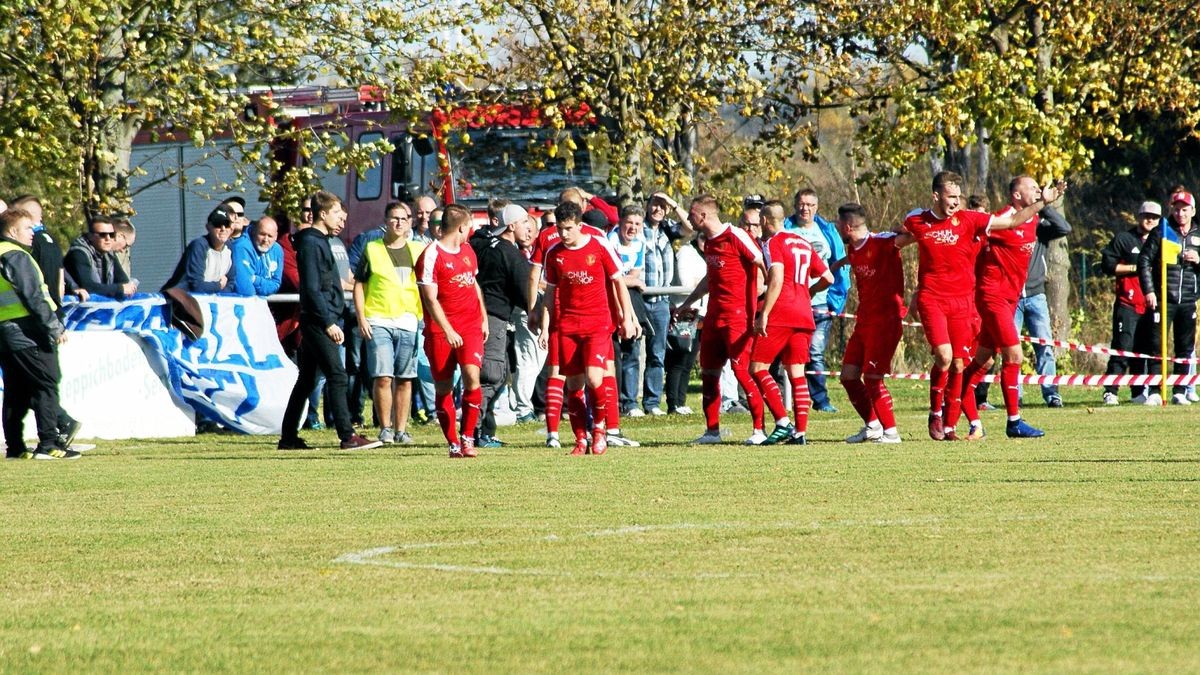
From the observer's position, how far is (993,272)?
50.1ft

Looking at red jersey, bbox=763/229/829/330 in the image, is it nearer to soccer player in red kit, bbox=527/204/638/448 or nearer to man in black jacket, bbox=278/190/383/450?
soccer player in red kit, bbox=527/204/638/448

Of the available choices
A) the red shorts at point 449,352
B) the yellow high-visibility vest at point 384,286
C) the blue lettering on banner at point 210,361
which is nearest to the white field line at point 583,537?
the red shorts at point 449,352

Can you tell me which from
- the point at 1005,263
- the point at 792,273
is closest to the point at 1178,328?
the point at 1005,263

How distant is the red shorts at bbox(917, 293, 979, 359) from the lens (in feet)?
49.4

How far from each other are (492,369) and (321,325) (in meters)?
1.37

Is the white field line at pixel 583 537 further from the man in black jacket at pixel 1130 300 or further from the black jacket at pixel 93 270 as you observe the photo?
the man in black jacket at pixel 1130 300

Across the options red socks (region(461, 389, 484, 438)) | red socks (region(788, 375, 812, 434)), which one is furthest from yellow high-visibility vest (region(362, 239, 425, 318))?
red socks (region(788, 375, 812, 434))

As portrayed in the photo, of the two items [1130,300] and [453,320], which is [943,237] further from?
[1130,300]

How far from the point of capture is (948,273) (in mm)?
15039

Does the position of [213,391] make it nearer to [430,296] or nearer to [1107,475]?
[430,296]

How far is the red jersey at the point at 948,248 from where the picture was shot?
49.1ft

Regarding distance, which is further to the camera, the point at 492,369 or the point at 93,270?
the point at 93,270

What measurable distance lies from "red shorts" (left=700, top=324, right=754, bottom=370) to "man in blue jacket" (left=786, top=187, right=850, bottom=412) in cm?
386

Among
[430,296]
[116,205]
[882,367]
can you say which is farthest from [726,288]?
[116,205]
